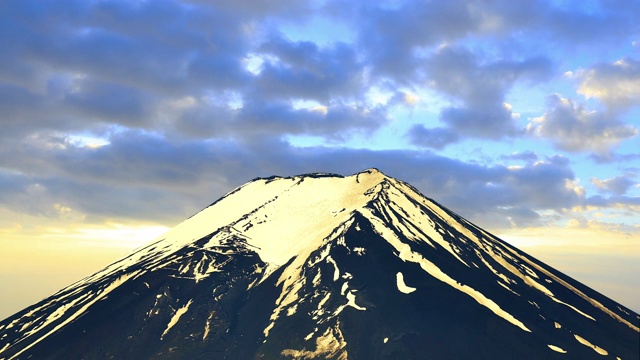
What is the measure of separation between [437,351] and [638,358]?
197 ft

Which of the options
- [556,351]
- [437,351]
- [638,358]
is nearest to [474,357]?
[437,351]

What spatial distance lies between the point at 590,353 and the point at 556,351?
10.0m

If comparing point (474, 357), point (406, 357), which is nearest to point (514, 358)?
point (474, 357)

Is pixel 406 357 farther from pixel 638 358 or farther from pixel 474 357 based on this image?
pixel 638 358

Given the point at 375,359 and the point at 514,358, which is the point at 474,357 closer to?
the point at 514,358

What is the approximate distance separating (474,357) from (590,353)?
35156 millimetres

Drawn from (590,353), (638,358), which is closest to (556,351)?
(590,353)

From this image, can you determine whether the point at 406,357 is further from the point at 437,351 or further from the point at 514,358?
the point at 514,358

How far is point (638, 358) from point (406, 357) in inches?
2731

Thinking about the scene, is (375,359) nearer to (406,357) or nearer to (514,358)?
(406,357)

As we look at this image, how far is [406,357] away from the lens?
196375mm

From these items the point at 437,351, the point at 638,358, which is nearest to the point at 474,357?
the point at 437,351

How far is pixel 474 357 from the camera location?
641 feet

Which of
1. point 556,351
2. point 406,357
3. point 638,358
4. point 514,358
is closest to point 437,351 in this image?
point 406,357
